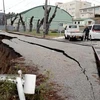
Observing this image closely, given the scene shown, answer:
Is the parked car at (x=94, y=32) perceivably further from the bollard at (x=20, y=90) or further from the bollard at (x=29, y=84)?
the bollard at (x=29, y=84)

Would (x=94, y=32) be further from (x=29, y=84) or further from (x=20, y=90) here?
(x=29, y=84)

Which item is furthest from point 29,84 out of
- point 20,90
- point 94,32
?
point 94,32

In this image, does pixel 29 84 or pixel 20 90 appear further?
pixel 20 90

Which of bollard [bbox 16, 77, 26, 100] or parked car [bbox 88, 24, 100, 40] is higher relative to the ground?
bollard [bbox 16, 77, 26, 100]

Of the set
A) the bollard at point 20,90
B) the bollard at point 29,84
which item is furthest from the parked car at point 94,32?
the bollard at point 29,84

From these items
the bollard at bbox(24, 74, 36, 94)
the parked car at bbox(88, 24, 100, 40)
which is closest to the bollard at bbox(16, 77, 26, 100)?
the bollard at bbox(24, 74, 36, 94)

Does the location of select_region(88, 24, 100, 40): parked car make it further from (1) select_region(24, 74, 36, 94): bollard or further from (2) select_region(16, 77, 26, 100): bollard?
(1) select_region(24, 74, 36, 94): bollard

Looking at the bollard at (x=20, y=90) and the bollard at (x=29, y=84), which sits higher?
the bollard at (x=29, y=84)

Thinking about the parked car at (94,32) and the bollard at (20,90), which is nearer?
the bollard at (20,90)

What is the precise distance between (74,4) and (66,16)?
60.7 metres

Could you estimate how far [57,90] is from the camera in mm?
5672

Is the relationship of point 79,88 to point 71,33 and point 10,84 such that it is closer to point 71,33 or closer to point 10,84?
point 10,84

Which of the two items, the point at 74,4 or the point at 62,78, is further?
the point at 74,4

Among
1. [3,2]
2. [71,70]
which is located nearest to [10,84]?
[71,70]
